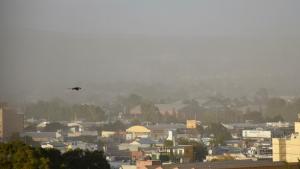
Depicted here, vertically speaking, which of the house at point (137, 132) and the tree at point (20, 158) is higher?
the house at point (137, 132)

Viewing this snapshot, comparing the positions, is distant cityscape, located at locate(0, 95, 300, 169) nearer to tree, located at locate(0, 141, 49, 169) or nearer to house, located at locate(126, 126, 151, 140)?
house, located at locate(126, 126, 151, 140)

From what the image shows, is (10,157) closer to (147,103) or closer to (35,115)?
(35,115)

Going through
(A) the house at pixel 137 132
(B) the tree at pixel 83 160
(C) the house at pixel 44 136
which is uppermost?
(A) the house at pixel 137 132

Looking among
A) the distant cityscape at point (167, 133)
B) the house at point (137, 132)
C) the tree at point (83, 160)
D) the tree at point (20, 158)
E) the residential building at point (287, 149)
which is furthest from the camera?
the house at point (137, 132)

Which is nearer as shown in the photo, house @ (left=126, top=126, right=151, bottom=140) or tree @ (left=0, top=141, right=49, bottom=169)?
tree @ (left=0, top=141, right=49, bottom=169)

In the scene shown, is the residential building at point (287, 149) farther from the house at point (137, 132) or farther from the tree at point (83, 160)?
the house at point (137, 132)

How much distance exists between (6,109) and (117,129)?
1737cm

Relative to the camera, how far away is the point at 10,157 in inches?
543

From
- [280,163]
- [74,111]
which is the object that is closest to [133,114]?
[74,111]

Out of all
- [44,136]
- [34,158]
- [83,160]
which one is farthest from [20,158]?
[44,136]

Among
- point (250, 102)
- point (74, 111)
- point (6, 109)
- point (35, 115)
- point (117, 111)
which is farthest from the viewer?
point (250, 102)

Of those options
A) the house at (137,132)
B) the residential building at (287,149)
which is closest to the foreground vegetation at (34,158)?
the residential building at (287,149)

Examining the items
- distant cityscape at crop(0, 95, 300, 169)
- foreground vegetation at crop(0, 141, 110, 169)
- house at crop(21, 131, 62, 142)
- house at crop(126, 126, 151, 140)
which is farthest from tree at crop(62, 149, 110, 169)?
house at crop(126, 126, 151, 140)

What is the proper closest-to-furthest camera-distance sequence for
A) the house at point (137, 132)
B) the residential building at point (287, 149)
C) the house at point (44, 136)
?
the residential building at point (287, 149)
the house at point (44, 136)
the house at point (137, 132)
